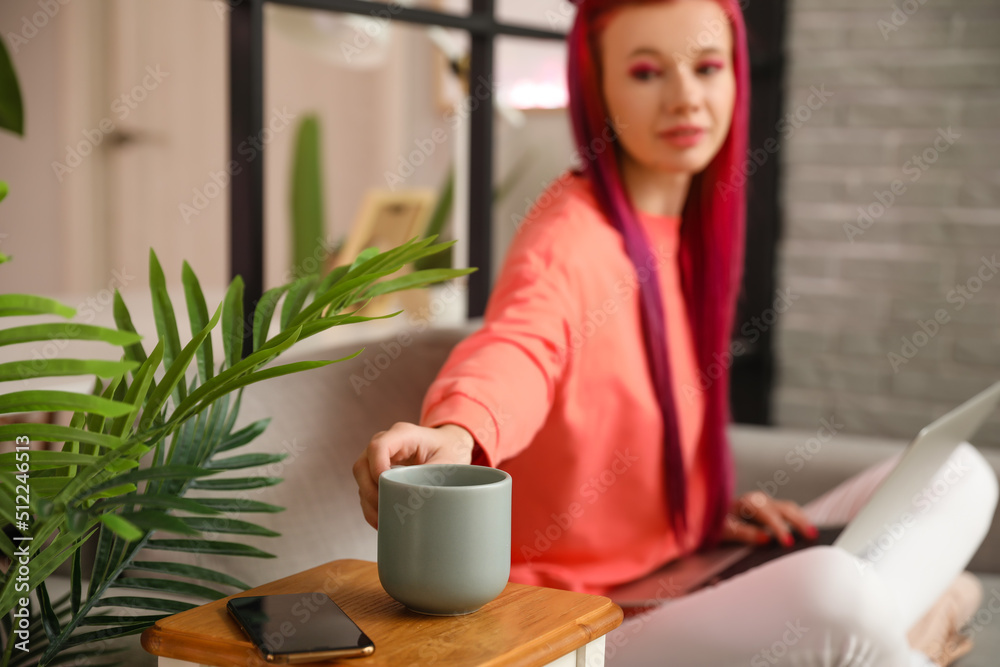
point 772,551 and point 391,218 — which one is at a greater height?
point 391,218

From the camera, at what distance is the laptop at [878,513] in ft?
3.05

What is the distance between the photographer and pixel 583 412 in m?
1.06

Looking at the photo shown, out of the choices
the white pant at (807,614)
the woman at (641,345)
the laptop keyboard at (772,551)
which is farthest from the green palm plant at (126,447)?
the laptop keyboard at (772,551)

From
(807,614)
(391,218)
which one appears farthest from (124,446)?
(391,218)

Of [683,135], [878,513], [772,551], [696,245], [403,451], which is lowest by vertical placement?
[772,551]

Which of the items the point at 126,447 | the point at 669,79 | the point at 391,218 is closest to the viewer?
the point at 126,447

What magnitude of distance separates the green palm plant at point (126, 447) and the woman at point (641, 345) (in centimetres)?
21

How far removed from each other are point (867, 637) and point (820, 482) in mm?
668

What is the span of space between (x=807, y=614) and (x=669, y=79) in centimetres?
59

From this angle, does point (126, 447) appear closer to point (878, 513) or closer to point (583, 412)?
point (583, 412)

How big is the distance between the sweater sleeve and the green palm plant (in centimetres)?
14

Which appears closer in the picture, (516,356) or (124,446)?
(124,446)

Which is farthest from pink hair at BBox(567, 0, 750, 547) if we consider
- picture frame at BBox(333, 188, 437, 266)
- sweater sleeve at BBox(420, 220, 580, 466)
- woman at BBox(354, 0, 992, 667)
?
picture frame at BBox(333, 188, 437, 266)

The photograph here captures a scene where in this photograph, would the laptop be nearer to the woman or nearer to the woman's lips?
the woman
